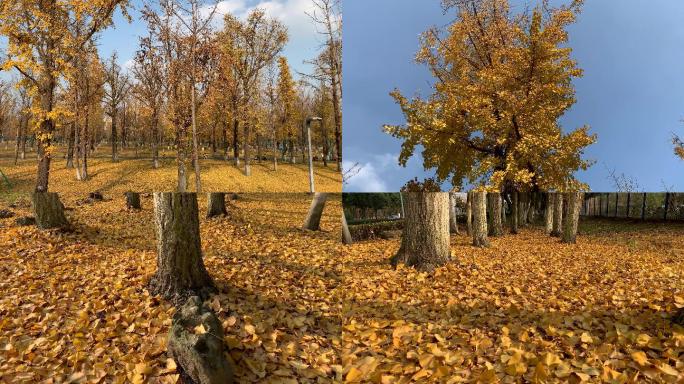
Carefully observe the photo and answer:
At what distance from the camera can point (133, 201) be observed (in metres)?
4.04

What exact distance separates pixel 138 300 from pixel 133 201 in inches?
35.1

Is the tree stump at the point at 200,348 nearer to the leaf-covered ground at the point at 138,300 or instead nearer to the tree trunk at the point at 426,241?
the leaf-covered ground at the point at 138,300

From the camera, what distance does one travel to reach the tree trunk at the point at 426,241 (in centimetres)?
564

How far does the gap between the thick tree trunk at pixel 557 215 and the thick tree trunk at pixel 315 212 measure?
6.86ft

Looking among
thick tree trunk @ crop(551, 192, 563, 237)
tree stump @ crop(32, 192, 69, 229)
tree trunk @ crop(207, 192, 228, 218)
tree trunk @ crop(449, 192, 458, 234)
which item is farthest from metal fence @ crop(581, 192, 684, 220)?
tree stump @ crop(32, 192, 69, 229)

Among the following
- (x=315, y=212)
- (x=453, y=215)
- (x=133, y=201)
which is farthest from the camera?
(x=453, y=215)

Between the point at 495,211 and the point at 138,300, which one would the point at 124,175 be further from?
the point at 495,211

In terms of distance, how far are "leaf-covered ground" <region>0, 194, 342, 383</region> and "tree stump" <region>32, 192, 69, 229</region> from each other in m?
0.07

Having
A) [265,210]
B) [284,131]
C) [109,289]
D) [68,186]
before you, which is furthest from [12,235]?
[284,131]

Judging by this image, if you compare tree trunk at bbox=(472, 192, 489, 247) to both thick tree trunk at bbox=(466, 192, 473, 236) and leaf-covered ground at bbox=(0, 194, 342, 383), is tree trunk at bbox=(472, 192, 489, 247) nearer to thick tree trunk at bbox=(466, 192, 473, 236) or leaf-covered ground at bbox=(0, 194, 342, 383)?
thick tree trunk at bbox=(466, 192, 473, 236)

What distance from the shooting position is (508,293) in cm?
525

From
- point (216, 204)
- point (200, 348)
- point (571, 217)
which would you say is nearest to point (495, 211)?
point (571, 217)

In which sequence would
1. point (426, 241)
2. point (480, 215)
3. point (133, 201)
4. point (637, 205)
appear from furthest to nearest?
point (426, 241)
point (480, 215)
point (133, 201)
point (637, 205)

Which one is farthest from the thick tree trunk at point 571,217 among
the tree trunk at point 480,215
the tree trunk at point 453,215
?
the tree trunk at point 453,215
